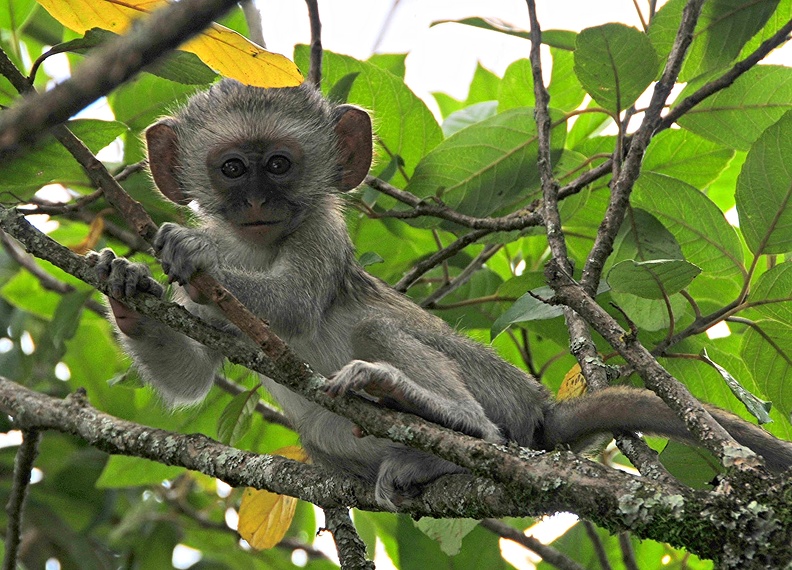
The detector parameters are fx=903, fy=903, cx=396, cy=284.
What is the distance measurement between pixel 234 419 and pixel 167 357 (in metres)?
0.57

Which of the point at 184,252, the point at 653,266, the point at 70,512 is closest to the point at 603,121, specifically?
the point at 653,266

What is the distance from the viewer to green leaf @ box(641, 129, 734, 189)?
5184mm

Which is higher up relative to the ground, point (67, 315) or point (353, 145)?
point (353, 145)

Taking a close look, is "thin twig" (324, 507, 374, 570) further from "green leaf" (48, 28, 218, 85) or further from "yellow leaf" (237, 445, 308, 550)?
"green leaf" (48, 28, 218, 85)

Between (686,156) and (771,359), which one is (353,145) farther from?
(771,359)

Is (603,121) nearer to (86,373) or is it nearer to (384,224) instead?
(384,224)

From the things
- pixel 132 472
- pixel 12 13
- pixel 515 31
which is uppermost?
pixel 515 31

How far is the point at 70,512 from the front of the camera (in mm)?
6668

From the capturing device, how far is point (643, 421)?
369 centimetres

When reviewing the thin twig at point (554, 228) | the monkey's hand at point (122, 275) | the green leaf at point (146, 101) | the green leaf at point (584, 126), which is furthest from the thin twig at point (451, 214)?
the monkey's hand at point (122, 275)

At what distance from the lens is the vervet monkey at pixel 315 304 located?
12.9 feet

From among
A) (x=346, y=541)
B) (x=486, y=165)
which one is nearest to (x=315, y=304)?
(x=346, y=541)

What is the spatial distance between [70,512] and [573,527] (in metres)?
3.65

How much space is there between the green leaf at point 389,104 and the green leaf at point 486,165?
1.46 ft
